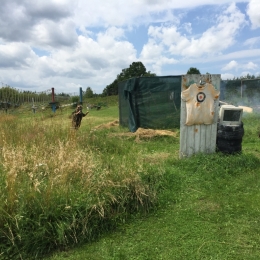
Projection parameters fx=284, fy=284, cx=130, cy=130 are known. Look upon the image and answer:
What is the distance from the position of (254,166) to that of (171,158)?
146cm

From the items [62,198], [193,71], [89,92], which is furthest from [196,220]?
[193,71]

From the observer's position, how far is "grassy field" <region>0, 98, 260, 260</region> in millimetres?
2727

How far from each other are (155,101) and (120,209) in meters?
6.59

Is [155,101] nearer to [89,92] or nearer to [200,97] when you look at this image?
[200,97]

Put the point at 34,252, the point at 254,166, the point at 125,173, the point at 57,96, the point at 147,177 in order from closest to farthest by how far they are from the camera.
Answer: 1. the point at 34,252
2. the point at 125,173
3. the point at 147,177
4. the point at 254,166
5. the point at 57,96

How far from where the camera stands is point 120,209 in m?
3.33

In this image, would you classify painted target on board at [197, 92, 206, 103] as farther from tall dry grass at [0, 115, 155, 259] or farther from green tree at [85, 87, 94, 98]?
green tree at [85, 87, 94, 98]

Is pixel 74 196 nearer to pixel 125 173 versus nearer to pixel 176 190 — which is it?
pixel 125 173

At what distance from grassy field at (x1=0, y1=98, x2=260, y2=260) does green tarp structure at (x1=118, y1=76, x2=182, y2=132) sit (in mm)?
5084

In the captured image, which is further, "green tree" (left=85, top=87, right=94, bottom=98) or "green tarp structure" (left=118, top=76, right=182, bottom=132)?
"green tree" (left=85, top=87, right=94, bottom=98)

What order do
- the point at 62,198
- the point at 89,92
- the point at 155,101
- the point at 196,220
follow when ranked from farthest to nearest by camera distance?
1. the point at 89,92
2. the point at 155,101
3. the point at 196,220
4. the point at 62,198

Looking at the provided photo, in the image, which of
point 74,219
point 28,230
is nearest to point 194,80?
point 74,219

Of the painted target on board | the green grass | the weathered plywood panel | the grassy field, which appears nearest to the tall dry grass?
the grassy field

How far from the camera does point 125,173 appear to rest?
11.6 ft
